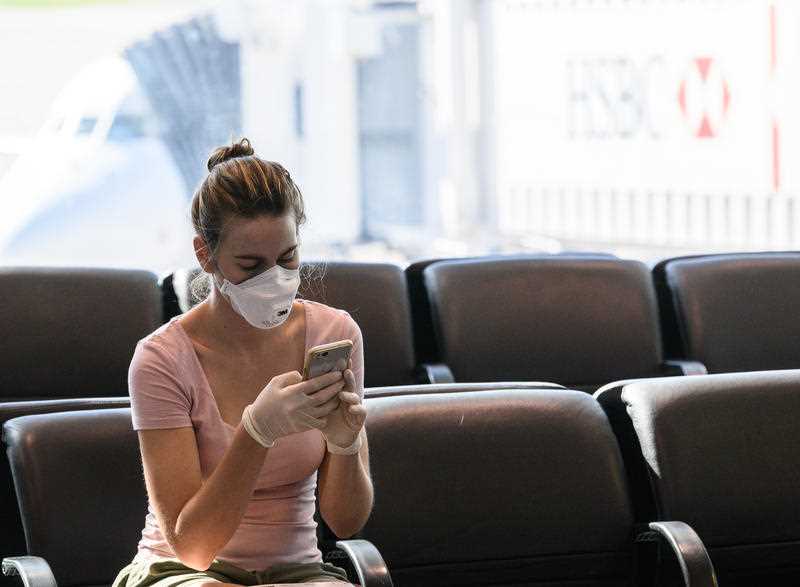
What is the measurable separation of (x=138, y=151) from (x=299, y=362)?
20.4 ft

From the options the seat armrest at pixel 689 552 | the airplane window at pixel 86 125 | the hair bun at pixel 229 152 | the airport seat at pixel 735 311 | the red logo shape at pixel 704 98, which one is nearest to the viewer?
the hair bun at pixel 229 152

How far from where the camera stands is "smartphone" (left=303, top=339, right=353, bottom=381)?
6.38ft

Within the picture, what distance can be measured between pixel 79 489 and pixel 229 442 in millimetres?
404

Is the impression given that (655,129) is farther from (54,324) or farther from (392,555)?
(392,555)

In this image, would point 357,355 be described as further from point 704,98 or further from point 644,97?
point 644,97

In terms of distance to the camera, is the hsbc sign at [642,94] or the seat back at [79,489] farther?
the hsbc sign at [642,94]

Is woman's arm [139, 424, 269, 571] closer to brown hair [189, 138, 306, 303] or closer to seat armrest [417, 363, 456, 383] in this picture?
brown hair [189, 138, 306, 303]

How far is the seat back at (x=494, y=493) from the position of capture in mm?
2449

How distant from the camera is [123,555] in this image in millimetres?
2402

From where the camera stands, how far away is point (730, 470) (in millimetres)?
2549

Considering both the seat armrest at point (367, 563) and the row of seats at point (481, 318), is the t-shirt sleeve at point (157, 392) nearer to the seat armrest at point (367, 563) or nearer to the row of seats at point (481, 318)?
the seat armrest at point (367, 563)

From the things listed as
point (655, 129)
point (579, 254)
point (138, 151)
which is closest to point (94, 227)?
point (138, 151)

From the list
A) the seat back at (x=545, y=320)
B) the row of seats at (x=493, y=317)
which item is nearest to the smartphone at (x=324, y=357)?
the row of seats at (x=493, y=317)

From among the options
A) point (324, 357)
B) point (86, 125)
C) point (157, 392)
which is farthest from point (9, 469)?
point (86, 125)
